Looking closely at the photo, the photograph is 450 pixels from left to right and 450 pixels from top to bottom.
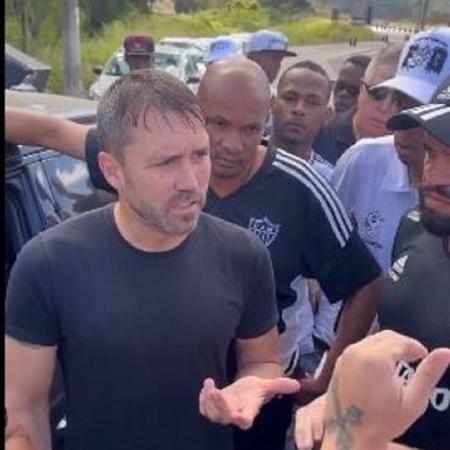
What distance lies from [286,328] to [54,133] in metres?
0.92

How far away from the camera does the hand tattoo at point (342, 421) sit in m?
1.64

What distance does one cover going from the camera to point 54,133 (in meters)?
2.93

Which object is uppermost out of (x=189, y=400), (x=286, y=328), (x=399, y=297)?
(x=399, y=297)

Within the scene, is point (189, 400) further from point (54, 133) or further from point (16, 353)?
point (54, 133)

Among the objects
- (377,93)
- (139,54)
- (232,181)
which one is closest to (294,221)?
(232,181)

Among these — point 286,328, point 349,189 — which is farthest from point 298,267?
point 349,189

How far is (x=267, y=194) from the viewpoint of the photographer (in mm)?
2971

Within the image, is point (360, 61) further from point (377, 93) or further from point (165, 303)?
point (165, 303)

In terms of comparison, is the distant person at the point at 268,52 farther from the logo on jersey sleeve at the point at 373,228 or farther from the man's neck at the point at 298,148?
the logo on jersey sleeve at the point at 373,228

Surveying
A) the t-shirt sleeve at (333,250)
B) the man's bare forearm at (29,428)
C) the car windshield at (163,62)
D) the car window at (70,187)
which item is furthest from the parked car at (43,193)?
the car windshield at (163,62)

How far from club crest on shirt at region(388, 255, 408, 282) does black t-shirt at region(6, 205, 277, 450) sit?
467 mm

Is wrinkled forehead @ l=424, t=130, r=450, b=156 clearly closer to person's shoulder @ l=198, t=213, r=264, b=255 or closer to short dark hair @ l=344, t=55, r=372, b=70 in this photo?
person's shoulder @ l=198, t=213, r=264, b=255

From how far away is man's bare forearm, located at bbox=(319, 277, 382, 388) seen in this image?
3.07 meters

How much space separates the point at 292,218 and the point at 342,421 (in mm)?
1333
